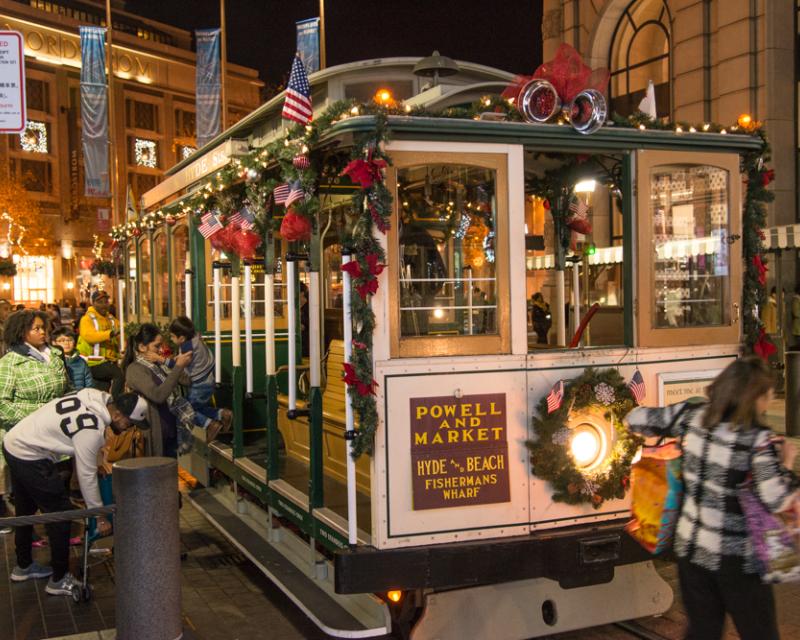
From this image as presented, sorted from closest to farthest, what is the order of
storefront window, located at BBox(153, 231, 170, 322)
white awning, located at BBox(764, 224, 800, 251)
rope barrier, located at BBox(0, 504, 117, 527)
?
1. rope barrier, located at BBox(0, 504, 117, 527)
2. storefront window, located at BBox(153, 231, 170, 322)
3. white awning, located at BBox(764, 224, 800, 251)

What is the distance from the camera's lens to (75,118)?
58.8 meters

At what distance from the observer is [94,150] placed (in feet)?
91.6

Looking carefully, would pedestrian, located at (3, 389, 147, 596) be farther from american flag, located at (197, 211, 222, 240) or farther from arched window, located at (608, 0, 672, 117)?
arched window, located at (608, 0, 672, 117)

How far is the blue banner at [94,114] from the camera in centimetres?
2766

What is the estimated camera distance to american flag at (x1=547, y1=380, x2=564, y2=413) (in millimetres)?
4781

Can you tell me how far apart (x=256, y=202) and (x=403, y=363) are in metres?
2.28

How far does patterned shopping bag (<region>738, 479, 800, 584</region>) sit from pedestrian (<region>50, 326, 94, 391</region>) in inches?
250

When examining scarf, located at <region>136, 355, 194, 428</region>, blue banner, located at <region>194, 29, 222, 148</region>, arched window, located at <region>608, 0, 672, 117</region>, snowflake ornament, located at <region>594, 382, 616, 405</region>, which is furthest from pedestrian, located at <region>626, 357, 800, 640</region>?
blue banner, located at <region>194, 29, 222, 148</region>

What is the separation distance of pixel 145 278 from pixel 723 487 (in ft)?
32.3

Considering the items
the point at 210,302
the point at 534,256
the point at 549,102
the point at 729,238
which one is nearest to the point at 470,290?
the point at 549,102

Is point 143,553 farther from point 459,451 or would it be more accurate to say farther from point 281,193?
point 281,193

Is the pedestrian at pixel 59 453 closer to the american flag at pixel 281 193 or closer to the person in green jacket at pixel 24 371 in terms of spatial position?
the person in green jacket at pixel 24 371

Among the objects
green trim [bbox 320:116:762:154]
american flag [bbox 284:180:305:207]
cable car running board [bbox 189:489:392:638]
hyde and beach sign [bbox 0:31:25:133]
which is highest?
hyde and beach sign [bbox 0:31:25:133]

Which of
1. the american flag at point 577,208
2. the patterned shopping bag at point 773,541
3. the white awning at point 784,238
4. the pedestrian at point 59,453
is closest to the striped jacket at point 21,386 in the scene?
the pedestrian at point 59,453
